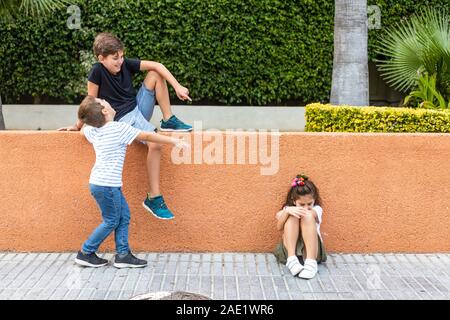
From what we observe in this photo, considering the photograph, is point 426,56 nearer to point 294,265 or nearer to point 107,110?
point 294,265

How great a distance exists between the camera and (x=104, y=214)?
5152mm

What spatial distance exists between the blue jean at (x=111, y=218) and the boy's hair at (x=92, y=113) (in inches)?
20.1

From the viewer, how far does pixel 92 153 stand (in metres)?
5.62

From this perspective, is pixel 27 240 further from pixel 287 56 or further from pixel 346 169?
pixel 287 56

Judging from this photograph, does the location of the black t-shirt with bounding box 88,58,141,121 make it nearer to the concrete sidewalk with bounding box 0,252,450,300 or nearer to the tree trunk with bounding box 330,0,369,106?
the concrete sidewalk with bounding box 0,252,450,300

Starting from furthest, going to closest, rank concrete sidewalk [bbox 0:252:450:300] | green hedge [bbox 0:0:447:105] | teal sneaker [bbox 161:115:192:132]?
green hedge [bbox 0:0:447:105], teal sneaker [bbox 161:115:192:132], concrete sidewalk [bbox 0:252:450:300]

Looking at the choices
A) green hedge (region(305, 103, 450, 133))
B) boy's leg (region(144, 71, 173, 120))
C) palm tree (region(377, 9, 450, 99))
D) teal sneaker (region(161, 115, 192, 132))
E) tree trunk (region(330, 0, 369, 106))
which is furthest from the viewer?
tree trunk (region(330, 0, 369, 106))

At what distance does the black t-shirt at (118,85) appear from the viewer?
5424 millimetres

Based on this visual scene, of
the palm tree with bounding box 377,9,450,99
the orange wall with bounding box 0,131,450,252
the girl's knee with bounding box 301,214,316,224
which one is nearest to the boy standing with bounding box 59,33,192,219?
the orange wall with bounding box 0,131,450,252

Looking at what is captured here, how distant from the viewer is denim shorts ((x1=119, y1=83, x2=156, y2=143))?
5539mm

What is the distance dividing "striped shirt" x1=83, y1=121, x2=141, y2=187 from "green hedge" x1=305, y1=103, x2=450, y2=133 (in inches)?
93.8

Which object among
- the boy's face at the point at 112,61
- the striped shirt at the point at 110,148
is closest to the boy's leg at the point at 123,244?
the striped shirt at the point at 110,148

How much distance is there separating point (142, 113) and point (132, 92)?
0.68ft

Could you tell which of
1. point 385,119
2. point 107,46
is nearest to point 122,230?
point 107,46
